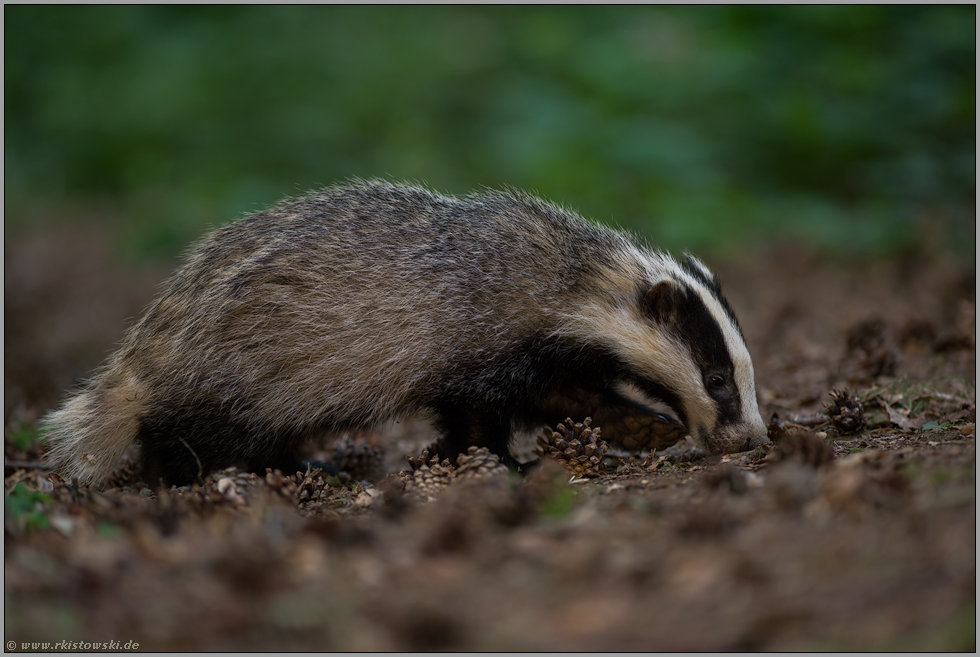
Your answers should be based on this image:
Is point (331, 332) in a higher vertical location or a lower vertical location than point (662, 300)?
lower

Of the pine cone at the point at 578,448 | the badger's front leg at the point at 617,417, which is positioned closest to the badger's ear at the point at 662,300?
the badger's front leg at the point at 617,417

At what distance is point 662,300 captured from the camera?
17.5 feet

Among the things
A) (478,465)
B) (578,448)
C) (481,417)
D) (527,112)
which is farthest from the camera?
(527,112)


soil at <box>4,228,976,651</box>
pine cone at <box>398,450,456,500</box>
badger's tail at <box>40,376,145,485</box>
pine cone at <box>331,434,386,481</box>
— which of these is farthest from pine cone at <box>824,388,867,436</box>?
badger's tail at <box>40,376,145,485</box>

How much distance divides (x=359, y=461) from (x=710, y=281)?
2545 millimetres

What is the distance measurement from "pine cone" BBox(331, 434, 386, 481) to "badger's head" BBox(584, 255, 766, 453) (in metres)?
1.76

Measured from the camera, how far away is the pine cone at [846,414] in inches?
211

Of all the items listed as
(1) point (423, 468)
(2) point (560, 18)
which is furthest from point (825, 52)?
(1) point (423, 468)

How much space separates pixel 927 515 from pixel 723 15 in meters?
14.9

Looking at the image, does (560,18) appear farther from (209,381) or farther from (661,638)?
(661,638)

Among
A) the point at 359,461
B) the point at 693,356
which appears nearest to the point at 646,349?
the point at 693,356

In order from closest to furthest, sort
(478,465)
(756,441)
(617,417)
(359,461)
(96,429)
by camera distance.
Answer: (478,465) → (756,441) → (96,429) → (617,417) → (359,461)

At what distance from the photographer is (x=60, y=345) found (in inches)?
395

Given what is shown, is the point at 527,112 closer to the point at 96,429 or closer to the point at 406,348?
the point at 406,348
